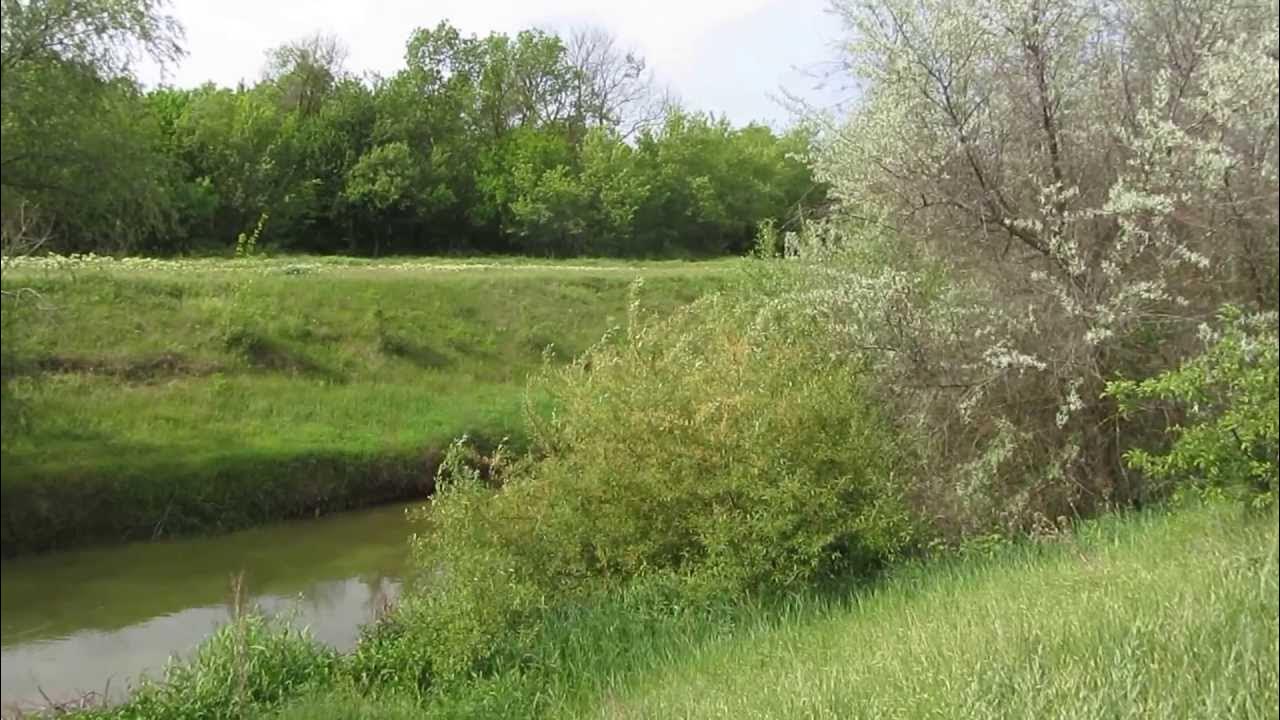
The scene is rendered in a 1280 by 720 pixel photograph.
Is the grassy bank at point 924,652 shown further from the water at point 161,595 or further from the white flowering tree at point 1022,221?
the water at point 161,595

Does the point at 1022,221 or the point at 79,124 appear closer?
the point at 79,124

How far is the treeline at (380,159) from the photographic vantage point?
6410 millimetres

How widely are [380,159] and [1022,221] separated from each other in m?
25.8

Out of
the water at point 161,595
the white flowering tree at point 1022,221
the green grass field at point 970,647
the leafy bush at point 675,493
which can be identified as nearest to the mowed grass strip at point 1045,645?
the green grass field at point 970,647

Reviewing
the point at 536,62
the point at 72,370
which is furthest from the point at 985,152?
the point at 536,62

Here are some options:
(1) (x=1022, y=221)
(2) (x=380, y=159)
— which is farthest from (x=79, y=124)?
(2) (x=380, y=159)

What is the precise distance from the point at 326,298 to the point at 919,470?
17.7 meters

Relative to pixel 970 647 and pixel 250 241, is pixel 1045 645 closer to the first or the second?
pixel 970 647

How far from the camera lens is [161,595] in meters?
14.8

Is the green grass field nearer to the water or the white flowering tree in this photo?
the white flowering tree

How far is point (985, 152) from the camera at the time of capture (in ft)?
34.1

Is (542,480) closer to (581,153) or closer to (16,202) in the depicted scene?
(16,202)

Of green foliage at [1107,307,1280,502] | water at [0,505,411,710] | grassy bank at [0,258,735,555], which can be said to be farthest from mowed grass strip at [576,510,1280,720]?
water at [0,505,411,710]

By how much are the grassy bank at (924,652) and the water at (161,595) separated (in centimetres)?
275
